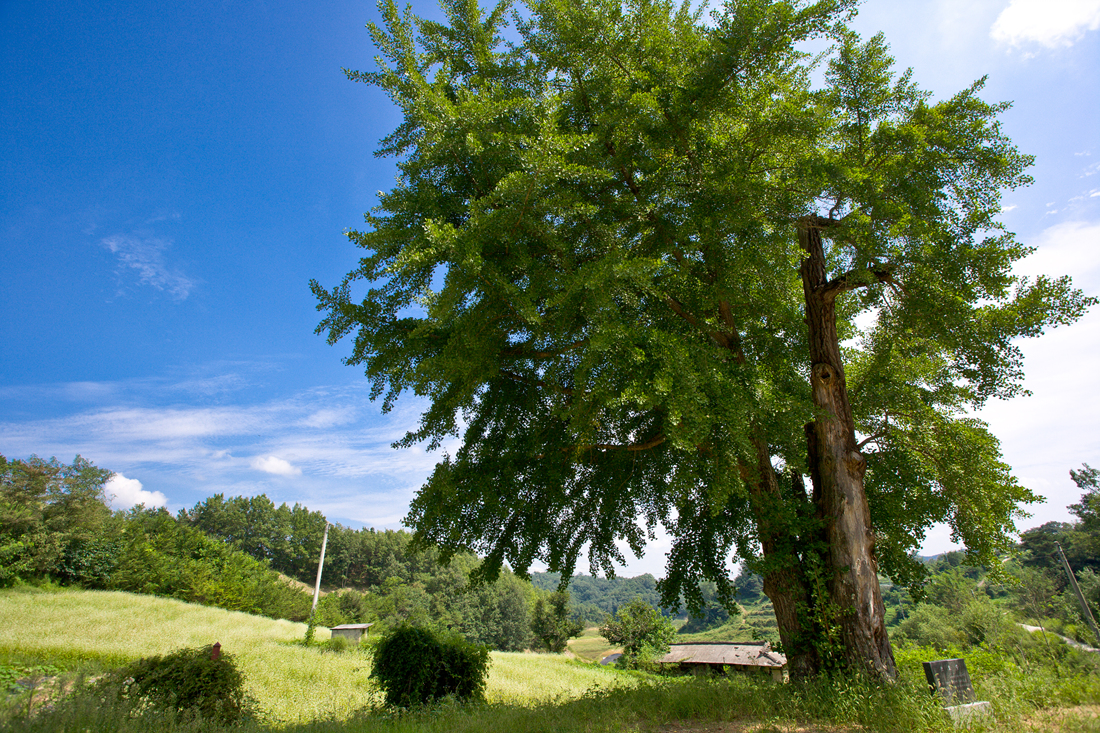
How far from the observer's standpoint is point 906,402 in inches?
377

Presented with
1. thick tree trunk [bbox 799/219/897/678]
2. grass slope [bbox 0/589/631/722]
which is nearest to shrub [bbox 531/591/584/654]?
grass slope [bbox 0/589/631/722]

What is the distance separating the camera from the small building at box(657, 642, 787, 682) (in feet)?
104

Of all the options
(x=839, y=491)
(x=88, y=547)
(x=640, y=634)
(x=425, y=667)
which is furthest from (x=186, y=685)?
(x=88, y=547)

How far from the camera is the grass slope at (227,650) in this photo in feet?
41.4

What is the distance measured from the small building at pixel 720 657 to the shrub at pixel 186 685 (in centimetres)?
3079

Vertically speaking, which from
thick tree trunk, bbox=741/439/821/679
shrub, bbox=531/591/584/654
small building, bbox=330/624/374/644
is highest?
thick tree trunk, bbox=741/439/821/679

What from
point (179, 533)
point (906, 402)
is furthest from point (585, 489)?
point (179, 533)

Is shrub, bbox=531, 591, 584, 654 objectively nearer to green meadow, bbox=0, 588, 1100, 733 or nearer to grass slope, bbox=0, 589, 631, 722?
grass slope, bbox=0, 589, 631, 722

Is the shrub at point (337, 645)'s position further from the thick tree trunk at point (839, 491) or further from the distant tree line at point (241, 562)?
the thick tree trunk at point (839, 491)

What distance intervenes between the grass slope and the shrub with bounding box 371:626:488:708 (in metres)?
0.80

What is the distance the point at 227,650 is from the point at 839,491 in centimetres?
2459

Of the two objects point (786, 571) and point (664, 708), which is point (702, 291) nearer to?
point (786, 571)

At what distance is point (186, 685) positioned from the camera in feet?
24.5

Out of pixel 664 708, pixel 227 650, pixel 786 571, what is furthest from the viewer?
pixel 227 650
